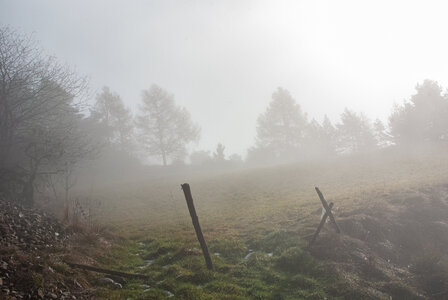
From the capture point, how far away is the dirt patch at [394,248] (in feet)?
24.7

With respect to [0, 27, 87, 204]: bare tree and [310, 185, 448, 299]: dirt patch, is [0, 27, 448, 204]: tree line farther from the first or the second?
[310, 185, 448, 299]: dirt patch

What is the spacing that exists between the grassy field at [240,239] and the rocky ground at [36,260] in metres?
1.00

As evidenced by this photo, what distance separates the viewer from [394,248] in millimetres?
9883

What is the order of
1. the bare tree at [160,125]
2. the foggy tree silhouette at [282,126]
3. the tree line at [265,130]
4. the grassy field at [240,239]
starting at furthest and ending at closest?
the foggy tree silhouette at [282,126]
the bare tree at [160,125]
the tree line at [265,130]
the grassy field at [240,239]

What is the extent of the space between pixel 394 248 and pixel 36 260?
12178 millimetres

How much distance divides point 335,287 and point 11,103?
20117 millimetres

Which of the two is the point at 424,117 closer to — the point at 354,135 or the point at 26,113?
the point at 354,135

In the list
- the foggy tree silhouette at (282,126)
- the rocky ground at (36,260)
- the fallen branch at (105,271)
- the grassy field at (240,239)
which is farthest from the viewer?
A: the foggy tree silhouette at (282,126)

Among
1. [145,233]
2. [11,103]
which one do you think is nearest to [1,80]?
[11,103]

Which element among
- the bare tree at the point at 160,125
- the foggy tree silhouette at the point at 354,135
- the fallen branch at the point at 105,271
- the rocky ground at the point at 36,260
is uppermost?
the bare tree at the point at 160,125

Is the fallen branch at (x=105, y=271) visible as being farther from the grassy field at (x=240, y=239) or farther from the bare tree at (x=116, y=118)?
the bare tree at (x=116, y=118)

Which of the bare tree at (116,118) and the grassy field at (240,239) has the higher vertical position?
the bare tree at (116,118)

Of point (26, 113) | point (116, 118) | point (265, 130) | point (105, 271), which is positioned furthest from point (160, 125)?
point (105, 271)

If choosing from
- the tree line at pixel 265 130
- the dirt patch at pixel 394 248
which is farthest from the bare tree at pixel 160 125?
the dirt patch at pixel 394 248
